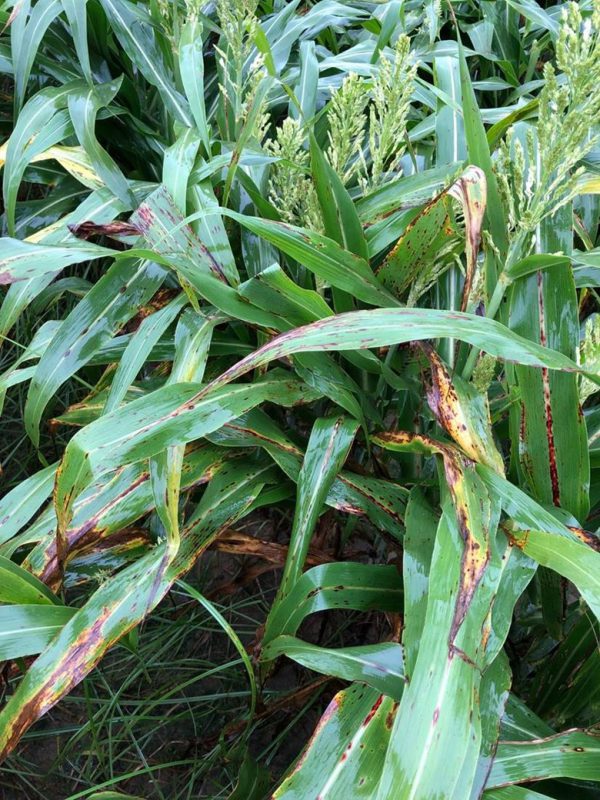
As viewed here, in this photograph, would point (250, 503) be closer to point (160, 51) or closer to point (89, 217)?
point (89, 217)

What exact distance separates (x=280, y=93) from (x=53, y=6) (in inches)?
15.9

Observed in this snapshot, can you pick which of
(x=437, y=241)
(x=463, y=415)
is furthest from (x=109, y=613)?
(x=437, y=241)

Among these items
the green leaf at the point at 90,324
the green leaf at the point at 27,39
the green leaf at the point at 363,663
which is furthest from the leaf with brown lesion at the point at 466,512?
the green leaf at the point at 27,39

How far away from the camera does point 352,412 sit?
841mm

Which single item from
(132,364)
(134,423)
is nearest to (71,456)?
(134,423)

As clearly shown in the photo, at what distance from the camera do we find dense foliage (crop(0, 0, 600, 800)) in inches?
25.2

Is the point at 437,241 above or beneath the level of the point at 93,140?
beneath

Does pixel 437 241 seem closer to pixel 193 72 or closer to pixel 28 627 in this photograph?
pixel 193 72

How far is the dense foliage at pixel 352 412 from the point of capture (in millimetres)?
640

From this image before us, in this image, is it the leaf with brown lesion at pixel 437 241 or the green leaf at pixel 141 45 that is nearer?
the leaf with brown lesion at pixel 437 241

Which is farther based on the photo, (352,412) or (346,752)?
(352,412)

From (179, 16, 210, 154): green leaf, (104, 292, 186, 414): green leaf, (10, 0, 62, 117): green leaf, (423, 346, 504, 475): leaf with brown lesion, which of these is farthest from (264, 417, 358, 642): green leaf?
(10, 0, 62, 117): green leaf

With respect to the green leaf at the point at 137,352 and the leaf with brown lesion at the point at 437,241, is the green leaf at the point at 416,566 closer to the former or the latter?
the leaf with brown lesion at the point at 437,241

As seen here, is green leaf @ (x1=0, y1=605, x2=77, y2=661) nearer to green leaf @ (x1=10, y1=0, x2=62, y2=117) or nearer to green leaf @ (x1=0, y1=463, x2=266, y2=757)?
green leaf @ (x1=0, y1=463, x2=266, y2=757)
